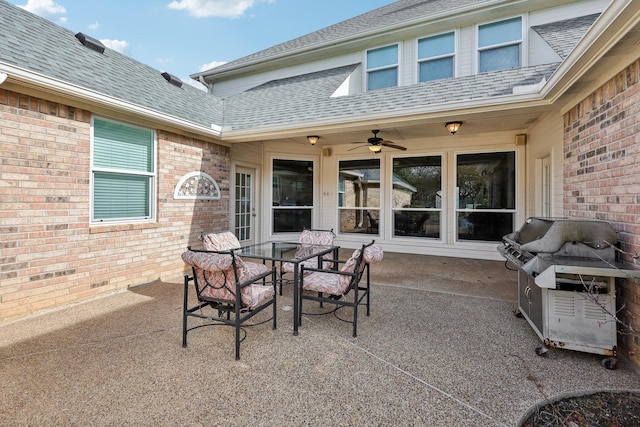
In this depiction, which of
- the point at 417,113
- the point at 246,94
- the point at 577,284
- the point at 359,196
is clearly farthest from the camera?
the point at 359,196

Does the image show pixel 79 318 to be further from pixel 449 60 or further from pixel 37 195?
pixel 449 60

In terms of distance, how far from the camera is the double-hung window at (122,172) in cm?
450

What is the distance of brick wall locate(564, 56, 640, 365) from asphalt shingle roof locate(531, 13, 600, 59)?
258cm

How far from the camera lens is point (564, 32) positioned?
6.11 meters

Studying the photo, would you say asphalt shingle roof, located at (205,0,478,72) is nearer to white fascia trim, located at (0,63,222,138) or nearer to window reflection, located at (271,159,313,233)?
window reflection, located at (271,159,313,233)

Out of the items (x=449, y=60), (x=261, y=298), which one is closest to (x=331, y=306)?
(x=261, y=298)

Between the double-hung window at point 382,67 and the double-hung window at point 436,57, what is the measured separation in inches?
24.2

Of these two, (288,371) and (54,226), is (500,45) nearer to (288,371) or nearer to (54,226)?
(288,371)

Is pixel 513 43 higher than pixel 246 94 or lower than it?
higher

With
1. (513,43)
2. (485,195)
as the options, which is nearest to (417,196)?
(485,195)

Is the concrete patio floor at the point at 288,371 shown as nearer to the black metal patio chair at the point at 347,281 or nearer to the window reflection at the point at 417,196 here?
the black metal patio chair at the point at 347,281

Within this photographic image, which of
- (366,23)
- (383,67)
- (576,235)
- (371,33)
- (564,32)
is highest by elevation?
(366,23)

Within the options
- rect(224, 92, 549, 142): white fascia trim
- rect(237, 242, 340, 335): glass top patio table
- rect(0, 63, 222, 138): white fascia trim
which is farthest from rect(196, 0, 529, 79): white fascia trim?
rect(237, 242, 340, 335): glass top patio table

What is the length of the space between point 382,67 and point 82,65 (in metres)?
6.33
